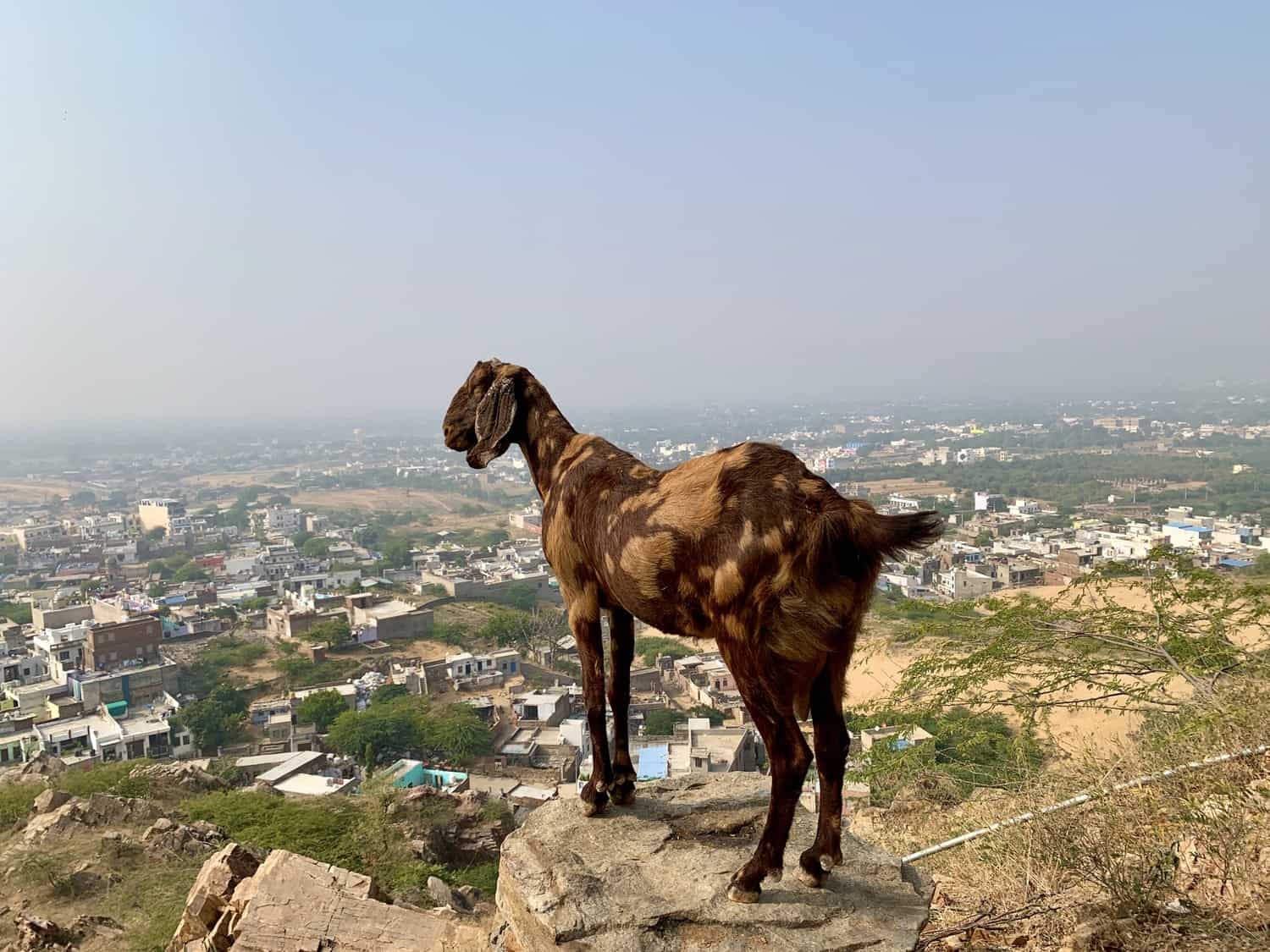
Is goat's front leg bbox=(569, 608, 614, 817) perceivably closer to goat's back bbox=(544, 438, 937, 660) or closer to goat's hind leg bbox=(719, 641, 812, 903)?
goat's back bbox=(544, 438, 937, 660)

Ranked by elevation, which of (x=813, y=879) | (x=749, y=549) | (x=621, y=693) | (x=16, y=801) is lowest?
(x=16, y=801)

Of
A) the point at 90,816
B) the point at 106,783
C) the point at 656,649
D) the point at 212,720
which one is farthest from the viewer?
the point at 656,649

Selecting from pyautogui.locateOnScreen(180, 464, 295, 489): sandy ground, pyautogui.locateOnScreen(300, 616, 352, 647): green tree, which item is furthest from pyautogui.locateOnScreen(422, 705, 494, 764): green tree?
pyautogui.locateOnScreen(180, 464, 295, 489): sandy ground

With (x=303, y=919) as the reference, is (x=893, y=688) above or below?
below

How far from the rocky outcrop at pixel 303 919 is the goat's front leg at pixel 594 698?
177 centimetres

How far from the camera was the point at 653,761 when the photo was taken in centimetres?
1967

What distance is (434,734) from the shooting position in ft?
76.7

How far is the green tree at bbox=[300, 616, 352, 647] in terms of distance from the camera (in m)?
33.8

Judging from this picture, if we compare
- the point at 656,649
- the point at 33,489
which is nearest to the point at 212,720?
the point at 656,649

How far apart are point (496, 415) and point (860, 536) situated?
2259 millimetres

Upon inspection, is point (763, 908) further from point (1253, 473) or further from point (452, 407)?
point (1253, 473)

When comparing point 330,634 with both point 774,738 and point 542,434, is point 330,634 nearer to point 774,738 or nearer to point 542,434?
point 542,434

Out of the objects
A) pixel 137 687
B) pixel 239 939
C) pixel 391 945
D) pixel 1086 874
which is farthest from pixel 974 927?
pixel 137 687

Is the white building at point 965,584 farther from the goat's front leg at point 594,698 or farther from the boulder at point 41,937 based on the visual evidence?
the goat's front leg at point 594,698
